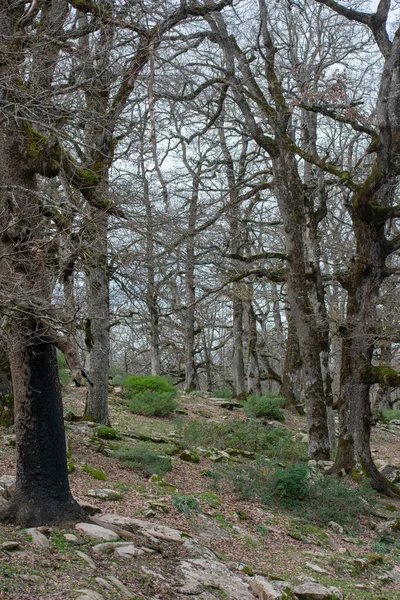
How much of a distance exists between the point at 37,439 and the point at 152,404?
10.0m

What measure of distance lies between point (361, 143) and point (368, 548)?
16531 millimetres

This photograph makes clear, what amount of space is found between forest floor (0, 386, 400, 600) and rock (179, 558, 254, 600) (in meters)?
0.09

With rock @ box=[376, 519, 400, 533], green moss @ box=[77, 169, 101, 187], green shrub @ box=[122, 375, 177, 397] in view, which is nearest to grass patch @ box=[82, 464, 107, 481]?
green moss @ box=[77, 169, 101, 187]

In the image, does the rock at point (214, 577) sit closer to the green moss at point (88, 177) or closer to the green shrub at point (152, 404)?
the green moss at point (88, 177)

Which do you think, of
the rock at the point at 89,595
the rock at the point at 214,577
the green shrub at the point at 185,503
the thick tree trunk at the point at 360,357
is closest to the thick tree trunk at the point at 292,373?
the thick tree trunk at the point at 360,357

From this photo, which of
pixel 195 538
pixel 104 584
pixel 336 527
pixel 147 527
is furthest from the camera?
pixel 336 527

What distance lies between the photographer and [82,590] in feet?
14.3

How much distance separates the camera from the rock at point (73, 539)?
529 cm

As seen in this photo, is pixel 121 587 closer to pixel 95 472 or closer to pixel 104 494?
pixel 104 494

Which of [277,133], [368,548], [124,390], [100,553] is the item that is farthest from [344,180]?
[124,390]

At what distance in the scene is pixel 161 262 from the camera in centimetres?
938

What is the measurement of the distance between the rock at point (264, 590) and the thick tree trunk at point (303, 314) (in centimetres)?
659

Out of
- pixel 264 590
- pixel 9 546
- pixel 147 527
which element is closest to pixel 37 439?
pixel 9 546

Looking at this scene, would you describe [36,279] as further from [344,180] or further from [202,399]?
[202,399]
